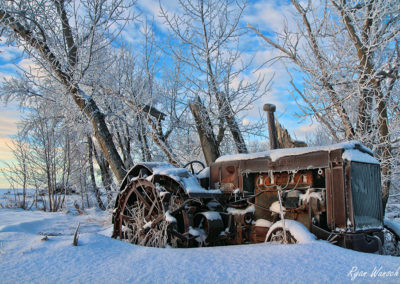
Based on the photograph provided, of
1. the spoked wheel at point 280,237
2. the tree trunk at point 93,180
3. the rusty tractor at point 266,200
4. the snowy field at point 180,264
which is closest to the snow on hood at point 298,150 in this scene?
the rusty tractor at point 266,200

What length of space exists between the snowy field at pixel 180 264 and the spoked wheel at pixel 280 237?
1.90 ft

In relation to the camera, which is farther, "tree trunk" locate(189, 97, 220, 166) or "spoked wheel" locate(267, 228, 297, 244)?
"tree trunk" locate(189, 97, 220, 166)

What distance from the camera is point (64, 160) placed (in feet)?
43.6

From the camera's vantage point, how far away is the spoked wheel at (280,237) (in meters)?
3.68

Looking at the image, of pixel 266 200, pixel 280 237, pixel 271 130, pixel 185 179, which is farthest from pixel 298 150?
pixel 271 130

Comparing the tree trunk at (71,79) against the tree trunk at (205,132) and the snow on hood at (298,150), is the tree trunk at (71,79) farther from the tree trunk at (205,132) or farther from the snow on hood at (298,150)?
the snow on hood at (298,150)

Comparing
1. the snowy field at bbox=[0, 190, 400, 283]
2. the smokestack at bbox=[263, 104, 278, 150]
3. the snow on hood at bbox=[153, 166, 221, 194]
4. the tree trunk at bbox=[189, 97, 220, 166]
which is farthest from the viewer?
the tree trunk at bbox=[189, 97, 220, 166]

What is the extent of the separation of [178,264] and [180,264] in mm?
16

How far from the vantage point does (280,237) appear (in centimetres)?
382

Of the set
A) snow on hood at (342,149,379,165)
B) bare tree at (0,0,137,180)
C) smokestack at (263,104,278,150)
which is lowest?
snow on hood at (342,149,379,165)

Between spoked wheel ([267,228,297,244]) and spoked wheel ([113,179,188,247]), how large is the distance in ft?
4.16

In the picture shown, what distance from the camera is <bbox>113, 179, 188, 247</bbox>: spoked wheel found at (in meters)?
Result: 4.52

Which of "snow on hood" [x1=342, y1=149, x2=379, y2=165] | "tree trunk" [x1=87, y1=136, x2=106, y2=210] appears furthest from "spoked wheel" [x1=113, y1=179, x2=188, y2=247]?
"tree trunk" [x1=87, y1=136, x2=106, y2=210]

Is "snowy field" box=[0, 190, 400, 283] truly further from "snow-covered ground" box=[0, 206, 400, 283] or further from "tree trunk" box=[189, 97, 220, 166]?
"tree trunk" box=[189, 97, 220, 166]
